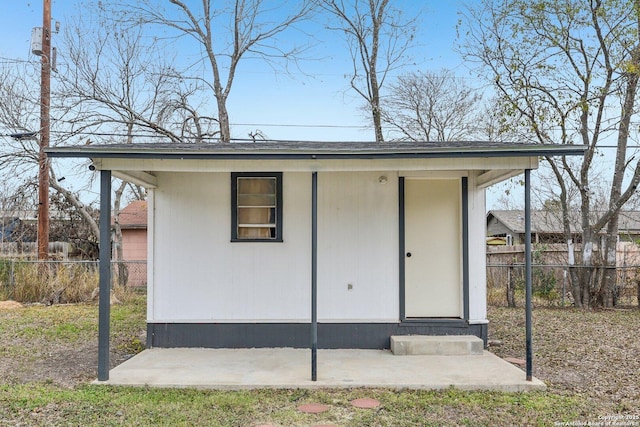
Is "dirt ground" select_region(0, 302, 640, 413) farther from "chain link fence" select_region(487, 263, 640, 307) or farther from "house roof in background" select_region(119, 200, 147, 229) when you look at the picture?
"house roof in background" select_region(119, 200, 147, 229)

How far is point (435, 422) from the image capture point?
13.5 feet

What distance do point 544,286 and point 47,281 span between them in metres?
10.8

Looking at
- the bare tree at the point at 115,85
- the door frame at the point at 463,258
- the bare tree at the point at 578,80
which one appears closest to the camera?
the door frame at the point at 463,258

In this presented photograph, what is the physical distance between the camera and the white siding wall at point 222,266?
6617mm

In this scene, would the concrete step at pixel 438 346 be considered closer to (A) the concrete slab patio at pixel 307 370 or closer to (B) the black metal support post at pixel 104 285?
(A) the concrete slab patio at pixel 307 370

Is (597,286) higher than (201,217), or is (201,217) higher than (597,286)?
(201,217)

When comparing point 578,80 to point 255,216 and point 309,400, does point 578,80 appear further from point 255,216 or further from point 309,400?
point 309,400

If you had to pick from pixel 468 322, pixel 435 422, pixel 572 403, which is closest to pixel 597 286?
pixel 468 322

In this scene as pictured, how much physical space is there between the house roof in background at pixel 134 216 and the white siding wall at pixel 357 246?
11963 mm

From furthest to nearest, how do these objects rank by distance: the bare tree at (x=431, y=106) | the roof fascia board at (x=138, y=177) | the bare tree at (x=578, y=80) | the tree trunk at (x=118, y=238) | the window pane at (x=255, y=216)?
the bare tree at (x=431, y=106)
the tree trunk at (x=118, y=238)
the bare tree at (x=578, y=80)
the window pane at (x=255, y=216)
the roof fascia board at (x=138, y=177)

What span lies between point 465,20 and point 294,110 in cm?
635

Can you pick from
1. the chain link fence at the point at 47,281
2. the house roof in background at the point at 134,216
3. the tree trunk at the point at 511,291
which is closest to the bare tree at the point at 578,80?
the tree trunk at the point at 511,291

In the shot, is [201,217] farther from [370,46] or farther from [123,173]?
[370,46]

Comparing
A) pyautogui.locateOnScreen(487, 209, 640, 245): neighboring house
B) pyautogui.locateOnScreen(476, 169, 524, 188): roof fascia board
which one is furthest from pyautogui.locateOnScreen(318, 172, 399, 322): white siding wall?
pyautogui.locateOnScreen(487, 209, 640, 245): neighboring house
